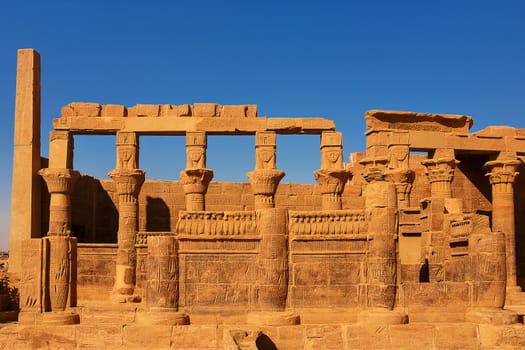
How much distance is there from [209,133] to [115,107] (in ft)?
9.94

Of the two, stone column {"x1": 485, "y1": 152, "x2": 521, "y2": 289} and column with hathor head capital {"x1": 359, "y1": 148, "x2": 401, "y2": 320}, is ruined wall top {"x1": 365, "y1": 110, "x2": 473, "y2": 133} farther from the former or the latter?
column with hathor head capital {"x1": 359, "y1": 148, "x2": 401, "y2": 320}

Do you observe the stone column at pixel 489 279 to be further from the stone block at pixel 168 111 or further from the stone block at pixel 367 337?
the stone block at pixel 168 111

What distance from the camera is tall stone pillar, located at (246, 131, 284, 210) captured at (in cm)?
2017

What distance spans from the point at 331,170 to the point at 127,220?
6429 millimetres

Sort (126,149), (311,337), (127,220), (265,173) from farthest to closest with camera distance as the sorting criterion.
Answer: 1. (126,149)
2. (127,220)
3. (265,173)
4. (311,337)

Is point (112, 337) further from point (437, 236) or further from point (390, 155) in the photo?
point (390, 155)

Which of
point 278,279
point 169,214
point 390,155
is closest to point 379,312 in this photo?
point 278,279

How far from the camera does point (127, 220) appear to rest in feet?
67.1

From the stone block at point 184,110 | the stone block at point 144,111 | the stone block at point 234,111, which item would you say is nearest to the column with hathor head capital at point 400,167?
the stone block at point 234,111

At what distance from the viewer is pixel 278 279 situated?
12.0 m

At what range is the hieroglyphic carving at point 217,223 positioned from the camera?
40.4 feet

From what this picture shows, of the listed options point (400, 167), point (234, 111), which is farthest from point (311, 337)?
point (234, 111)

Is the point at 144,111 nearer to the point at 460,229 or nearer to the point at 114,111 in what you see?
the point at 114,111

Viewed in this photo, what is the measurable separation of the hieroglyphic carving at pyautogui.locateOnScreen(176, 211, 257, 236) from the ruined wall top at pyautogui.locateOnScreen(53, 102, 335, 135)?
8.66 m
